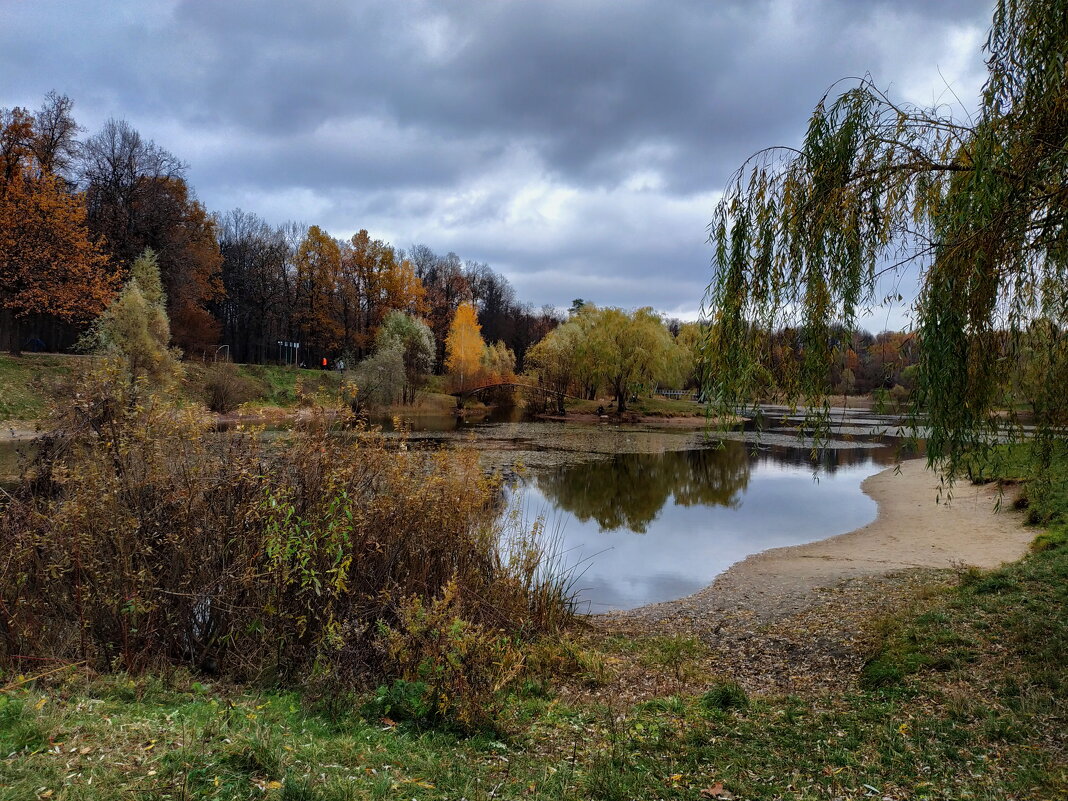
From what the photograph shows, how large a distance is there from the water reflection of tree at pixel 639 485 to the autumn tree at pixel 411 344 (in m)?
24.9

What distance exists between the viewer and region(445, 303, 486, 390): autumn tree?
54.4m

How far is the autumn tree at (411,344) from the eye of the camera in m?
47.9

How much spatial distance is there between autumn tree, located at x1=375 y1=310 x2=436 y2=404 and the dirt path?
3658 cm

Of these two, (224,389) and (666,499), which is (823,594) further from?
(224,389)

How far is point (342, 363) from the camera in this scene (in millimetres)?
48219

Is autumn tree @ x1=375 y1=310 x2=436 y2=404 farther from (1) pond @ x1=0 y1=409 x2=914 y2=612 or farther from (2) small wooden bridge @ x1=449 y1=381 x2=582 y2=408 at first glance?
(1) pond @ x1=0 y1=409 x2=914 y2=612

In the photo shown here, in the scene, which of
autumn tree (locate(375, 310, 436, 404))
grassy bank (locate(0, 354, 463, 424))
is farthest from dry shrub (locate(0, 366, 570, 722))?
autumn tree (locate(375, 310, 436, 404))

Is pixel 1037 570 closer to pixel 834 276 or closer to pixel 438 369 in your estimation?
pixel 834 276

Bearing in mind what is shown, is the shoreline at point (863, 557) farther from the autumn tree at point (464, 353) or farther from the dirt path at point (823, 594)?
the autumn tree at point (464, 353)

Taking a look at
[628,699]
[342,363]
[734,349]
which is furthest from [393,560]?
[342,363]

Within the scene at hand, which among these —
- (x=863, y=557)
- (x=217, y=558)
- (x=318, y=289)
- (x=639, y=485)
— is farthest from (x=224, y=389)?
(x=863, y=557)

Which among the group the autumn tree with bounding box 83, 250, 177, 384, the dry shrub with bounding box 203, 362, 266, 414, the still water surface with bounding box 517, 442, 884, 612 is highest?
the autumn tree with bounding box 83, 250, 177, 384

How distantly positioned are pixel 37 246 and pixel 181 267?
10985 millimetres

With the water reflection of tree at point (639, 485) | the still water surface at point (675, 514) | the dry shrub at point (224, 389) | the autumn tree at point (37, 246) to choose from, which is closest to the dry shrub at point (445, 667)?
the still water surface at point (675, 514)
